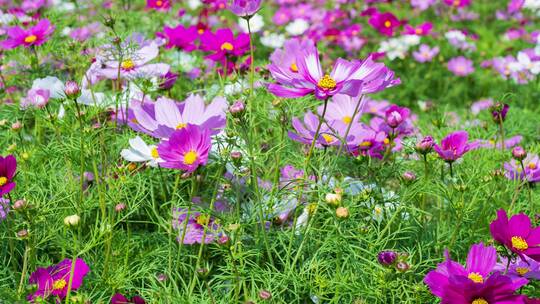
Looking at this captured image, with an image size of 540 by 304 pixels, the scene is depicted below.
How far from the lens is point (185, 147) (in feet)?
3.00

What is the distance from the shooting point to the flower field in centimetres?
95

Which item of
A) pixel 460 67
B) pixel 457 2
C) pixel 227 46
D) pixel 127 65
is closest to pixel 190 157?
pixel 127 65

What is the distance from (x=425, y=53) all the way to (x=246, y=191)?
2151 mm

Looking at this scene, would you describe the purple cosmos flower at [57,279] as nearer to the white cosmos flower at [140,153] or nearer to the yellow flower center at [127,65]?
the white cosmos flower at [140,153]

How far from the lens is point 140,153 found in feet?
3.53

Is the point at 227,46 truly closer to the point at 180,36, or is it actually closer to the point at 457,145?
the point at 180,36

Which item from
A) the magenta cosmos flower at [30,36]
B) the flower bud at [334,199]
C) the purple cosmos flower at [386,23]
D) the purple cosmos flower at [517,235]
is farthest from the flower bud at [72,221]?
the purple cosmos flower at [386,23]

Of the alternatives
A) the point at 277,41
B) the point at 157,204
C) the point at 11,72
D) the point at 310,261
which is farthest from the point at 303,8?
the point at 310,261

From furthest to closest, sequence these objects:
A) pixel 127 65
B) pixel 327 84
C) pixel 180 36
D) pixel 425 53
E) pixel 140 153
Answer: pixel 425 53 → pixel 180 36 → pixel 127 65 → pixel 140 153 → pixel 327 84

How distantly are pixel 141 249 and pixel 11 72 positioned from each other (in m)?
0.97

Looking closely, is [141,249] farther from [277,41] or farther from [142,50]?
[277,41]

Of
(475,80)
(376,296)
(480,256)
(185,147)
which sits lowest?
(475,80)

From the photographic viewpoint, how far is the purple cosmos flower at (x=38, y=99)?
1242 mm

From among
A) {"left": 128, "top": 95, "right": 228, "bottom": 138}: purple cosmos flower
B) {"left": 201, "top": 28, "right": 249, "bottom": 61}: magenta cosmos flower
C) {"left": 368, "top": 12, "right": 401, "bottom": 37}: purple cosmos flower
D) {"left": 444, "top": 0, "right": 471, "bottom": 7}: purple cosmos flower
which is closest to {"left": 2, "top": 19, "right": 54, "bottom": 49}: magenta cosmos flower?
{"left": 201, "top": 28, "right": 249, "bottom": 61}: magenta cosmos flower
